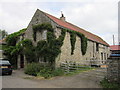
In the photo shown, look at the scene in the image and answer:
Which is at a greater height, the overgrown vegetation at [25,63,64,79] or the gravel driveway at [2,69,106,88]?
the overgrown vegetation at [25,63,64,79]

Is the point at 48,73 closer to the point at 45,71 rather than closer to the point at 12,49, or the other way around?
the point at 45,71

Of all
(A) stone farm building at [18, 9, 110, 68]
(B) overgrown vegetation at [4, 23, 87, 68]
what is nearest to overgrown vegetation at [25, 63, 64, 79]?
(B) overgrown vegetation at [4, 23, 87, 68]

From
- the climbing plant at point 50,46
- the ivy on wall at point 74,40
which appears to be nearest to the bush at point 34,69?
the climbing plant at point 50,46

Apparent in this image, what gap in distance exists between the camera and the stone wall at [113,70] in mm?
8619

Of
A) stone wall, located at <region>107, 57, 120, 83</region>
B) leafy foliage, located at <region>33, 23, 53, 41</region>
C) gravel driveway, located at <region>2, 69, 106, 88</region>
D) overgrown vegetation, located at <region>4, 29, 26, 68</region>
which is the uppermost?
leafy foliage, located at <region>33, 23, 53, 41</region>

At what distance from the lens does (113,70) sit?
29.1ft

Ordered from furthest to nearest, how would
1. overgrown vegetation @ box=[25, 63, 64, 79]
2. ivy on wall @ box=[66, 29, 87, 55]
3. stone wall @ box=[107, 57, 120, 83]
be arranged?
ivy on wall @ box=[66, 29, 87, 55] < overgrown vegetation @ box=[25, 63, 64, 79] < stone wall @ box=[107, 57, 120, 83]

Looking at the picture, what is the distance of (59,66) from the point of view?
1452 cm

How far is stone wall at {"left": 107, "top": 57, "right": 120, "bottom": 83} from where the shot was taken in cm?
862

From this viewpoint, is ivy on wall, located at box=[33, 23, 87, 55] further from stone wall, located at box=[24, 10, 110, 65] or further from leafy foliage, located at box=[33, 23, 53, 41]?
stone wall, located at box=[24, 10, 110, 65]

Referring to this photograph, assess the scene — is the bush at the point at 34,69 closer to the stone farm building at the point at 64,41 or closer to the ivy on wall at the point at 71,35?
the stone farm building at the point at 64,41

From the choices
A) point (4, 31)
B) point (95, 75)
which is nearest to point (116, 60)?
point (95, 75)

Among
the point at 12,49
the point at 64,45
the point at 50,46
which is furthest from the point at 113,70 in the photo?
the point at 12,49

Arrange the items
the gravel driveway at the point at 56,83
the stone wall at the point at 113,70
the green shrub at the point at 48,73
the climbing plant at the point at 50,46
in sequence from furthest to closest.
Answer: the climbing plant at the point at 50,46 < the green shrub at the point at 48,73 < the stone wall at the point at 113,70 < the gravel driveway at the point at 56,83
